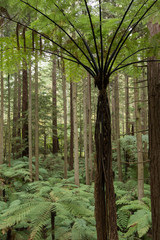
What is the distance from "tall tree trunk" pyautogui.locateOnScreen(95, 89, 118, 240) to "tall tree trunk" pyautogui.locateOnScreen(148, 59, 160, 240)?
3.32 ft

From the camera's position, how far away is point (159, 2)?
198 cm

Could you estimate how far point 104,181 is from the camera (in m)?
1.46

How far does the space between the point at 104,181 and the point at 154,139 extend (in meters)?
1.12

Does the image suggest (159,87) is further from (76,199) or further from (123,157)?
(123,157)

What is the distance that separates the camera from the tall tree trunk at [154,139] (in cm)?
220

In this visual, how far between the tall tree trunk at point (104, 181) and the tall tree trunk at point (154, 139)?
1011 millimetres

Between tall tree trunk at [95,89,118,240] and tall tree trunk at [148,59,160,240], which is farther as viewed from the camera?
tall tree trunk at [148,59,160,240]

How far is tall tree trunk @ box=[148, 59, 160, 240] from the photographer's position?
86.7 inches

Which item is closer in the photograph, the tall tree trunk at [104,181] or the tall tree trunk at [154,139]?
the tall tree trunk at [104,181]

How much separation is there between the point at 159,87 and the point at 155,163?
0.95 m

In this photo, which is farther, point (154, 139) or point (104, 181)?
point (154, 139)

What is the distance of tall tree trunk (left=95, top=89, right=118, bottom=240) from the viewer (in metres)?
1.42

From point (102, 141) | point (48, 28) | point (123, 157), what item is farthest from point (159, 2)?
point (123, 157)

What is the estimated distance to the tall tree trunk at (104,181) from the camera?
1416 millimetres
